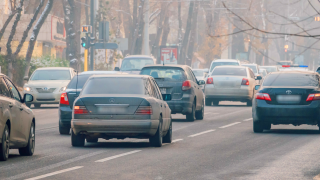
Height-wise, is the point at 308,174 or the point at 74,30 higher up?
the point at 74,30

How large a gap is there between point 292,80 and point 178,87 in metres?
3.99

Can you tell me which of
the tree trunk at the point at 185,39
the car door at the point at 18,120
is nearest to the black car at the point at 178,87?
the car door at the point at 18,120

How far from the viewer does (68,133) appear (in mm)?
16281

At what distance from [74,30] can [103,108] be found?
27.6 meters

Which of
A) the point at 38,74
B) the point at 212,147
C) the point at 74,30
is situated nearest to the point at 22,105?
the point at 212,147

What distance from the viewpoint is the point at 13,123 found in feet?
35.6

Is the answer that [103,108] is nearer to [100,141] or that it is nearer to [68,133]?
[100,141]

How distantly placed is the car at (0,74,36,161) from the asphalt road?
22cm

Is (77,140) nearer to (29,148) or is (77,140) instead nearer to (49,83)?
(29,148)

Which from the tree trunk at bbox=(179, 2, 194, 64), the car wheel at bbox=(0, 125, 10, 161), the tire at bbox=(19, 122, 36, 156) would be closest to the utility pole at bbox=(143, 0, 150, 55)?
the tree trunk at bbox=(179, 2, 194, 64)

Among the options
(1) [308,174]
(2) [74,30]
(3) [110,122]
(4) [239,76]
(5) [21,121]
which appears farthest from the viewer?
(2) [74,30]

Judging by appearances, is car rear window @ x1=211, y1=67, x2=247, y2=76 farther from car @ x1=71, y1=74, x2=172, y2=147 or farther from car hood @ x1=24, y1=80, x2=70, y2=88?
car @ x1=71, y1=74, x2=172, y2=147

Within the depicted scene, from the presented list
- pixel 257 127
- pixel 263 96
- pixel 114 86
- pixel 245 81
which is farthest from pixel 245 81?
pixel 114 86

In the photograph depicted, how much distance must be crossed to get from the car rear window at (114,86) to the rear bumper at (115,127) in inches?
25.1
